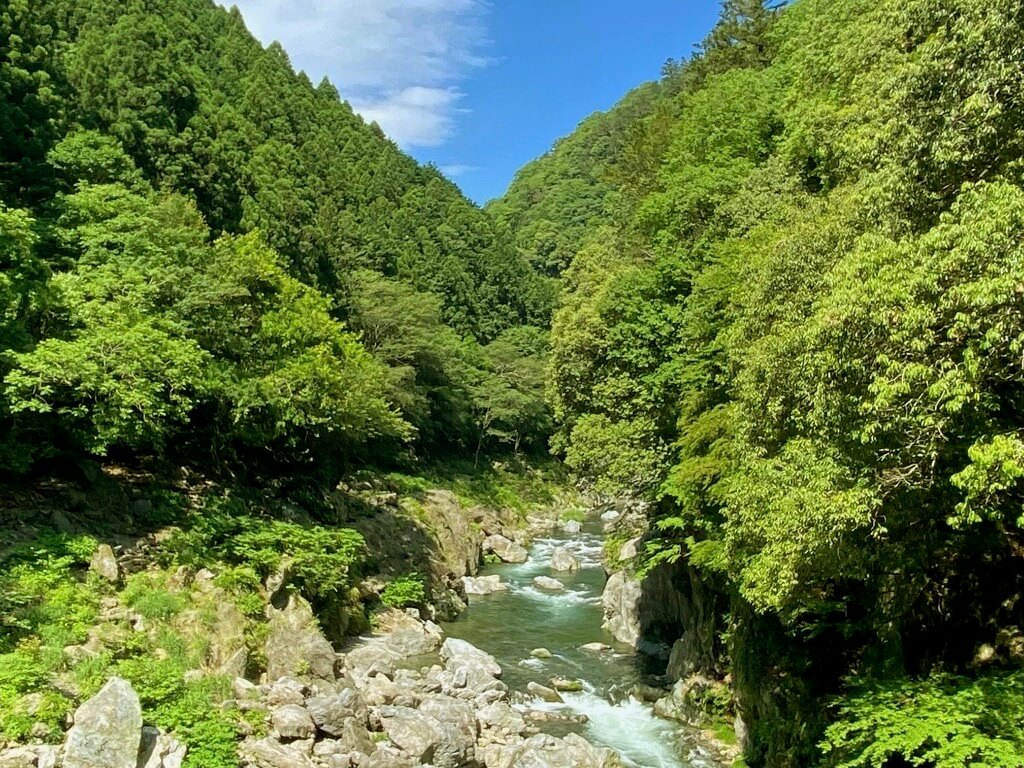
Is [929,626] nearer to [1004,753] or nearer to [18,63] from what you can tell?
[1004,753]

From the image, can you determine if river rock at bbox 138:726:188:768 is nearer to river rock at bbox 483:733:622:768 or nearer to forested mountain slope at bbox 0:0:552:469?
river rock at bbox 483:733:622:768

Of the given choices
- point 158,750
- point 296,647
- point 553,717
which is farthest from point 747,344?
point 158,750

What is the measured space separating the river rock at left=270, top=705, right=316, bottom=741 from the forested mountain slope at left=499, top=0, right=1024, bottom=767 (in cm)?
802

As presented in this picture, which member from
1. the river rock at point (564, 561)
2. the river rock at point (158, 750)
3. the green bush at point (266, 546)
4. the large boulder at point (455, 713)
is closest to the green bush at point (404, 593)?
the green bush at point (266, 546)

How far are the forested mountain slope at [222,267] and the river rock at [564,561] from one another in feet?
32.7

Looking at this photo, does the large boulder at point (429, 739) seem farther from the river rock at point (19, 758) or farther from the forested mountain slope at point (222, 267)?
the forested mountain slope at point (222, 267)

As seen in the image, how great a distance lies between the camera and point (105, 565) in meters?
14.9

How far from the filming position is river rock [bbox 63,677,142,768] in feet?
33.2

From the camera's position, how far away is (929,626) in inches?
462

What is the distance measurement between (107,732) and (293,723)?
3.26 metres

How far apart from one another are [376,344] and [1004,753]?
4101 cm

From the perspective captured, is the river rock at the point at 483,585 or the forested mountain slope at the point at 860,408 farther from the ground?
the forested mountain slope at the point at 860,408

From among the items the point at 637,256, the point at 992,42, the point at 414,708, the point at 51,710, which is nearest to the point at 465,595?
the point at 414,708

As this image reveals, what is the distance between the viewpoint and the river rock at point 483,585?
3055 cm
